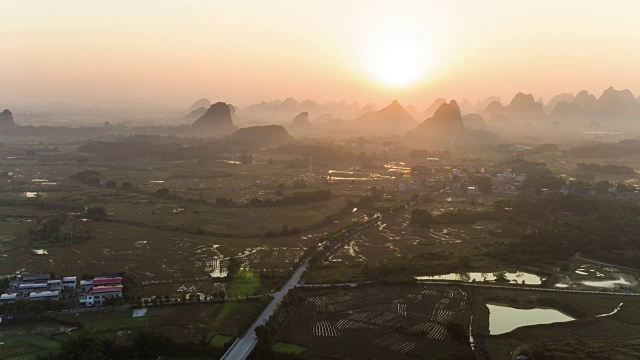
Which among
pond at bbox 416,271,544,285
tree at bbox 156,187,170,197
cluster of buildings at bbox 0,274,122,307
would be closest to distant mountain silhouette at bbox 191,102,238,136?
tree at bbox 156,187,170,197

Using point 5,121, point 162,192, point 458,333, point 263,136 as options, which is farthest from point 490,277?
point 5,121

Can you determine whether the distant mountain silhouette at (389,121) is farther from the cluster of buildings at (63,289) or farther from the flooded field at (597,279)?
the cluster of buildings at (63,289)

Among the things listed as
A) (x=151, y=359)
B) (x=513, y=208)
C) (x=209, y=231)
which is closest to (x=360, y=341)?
(x=151, y=359)

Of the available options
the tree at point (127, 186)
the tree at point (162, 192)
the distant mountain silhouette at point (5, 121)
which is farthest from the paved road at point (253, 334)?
the distant mountain silhouette at point (5, 121)

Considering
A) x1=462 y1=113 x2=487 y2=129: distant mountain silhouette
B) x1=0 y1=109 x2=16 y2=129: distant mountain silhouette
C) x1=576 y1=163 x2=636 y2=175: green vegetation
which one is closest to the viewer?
x1=576 y1=163 x2=636 y2=175: green vegetation

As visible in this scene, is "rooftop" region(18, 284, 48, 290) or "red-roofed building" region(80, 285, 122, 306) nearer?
"red-roofed building" region(80, 285, 122, 306)

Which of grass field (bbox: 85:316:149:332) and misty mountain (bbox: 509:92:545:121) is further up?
misty mountain (bbox: 509:92:545:121)

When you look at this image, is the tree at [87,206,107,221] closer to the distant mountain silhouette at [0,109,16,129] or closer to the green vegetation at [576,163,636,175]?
the green vegetation at [576,163,636,175]

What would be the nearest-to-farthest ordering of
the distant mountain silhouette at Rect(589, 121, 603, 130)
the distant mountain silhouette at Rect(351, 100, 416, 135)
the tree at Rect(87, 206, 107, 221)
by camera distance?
the tree at Rect(87, 206, 107, 221) < the distant mountain silhouette at Rect(589, 121, 603, 130) < the distant mountain silhouette at Rect(351, 100, 416, 135)
